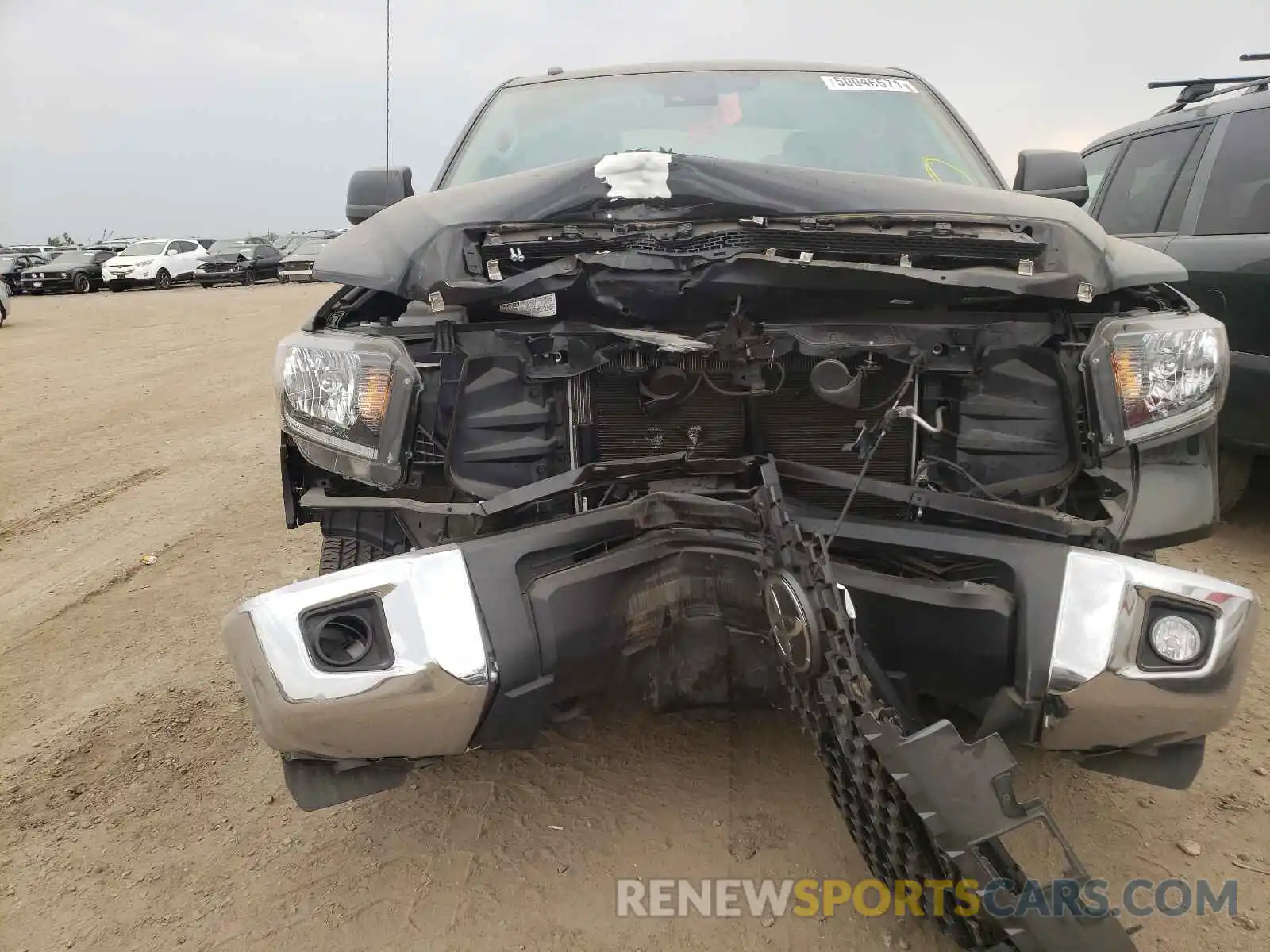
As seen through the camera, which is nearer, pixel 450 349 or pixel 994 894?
pixel 994 894

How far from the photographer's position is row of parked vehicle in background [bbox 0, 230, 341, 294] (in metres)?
23.5

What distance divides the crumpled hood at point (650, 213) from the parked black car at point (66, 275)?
2608 centimetres

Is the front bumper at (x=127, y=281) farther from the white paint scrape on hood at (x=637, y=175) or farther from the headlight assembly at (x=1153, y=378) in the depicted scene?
the headlight assembly at (x=1153, y=378)

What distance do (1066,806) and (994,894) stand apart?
993 millimetres

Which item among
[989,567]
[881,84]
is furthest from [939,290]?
[881,84]

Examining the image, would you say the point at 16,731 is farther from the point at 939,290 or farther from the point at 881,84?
the point at 881,84

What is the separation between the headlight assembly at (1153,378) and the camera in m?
2.01

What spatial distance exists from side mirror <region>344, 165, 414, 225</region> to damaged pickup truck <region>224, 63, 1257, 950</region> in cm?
103

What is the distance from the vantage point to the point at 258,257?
2720 cm

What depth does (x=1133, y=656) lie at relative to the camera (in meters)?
1.73

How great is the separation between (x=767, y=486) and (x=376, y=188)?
2157 millimetres

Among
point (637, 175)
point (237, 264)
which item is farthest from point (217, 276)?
point (637, 175)

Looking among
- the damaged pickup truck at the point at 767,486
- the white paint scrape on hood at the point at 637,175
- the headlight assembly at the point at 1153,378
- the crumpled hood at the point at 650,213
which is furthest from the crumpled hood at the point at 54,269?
the headlight assembly at the point at 1153,378

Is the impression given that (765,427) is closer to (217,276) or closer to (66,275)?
(66,275)
